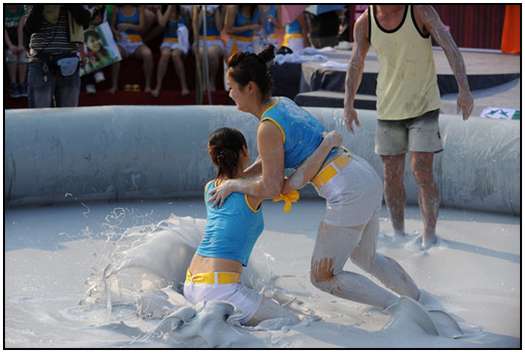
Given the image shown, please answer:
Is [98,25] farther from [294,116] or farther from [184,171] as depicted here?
[294,116]

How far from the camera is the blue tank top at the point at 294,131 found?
4.05 meters

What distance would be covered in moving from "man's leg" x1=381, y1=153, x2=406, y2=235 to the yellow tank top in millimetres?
235

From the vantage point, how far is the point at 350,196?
13.4 feet

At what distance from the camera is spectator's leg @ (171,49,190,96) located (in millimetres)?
10453

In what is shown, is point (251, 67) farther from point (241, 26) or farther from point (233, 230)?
point (241, 26)

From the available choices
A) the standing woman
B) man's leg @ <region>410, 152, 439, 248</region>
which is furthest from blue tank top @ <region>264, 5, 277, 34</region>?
the standing woman

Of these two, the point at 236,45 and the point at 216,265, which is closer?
the point at 216,265

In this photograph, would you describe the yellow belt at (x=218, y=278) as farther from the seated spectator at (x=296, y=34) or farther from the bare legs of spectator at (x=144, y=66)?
the seated spectator at (x=296, y=34)

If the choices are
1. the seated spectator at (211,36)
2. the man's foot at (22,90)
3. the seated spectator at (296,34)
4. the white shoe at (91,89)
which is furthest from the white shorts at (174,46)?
the man's foot at (22,90)

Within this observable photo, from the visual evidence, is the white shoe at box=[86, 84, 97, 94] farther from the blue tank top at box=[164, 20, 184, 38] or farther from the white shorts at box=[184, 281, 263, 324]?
the white shorts at box=[184, 281, 263, 324]

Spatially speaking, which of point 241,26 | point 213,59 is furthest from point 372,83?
point 213,59

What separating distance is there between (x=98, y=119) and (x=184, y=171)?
0.61 m

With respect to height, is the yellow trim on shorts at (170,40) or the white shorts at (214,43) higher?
the yellow trim on shorts at (170,40)

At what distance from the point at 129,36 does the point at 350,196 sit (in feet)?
22.0
